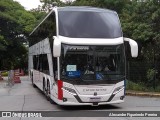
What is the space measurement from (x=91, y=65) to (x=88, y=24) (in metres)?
1.62

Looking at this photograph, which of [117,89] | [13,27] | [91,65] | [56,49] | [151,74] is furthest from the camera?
[13,27]

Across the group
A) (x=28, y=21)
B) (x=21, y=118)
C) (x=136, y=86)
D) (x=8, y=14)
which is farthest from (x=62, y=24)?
(x=28, y=21)

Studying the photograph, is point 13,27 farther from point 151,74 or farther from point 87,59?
point 87,59

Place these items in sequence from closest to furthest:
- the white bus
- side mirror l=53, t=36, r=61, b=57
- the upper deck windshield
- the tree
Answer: side mirror l=53, t=36, r=61, b=57 < the white bus < the upper deck windshield < the tree

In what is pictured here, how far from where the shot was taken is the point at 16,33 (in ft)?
165

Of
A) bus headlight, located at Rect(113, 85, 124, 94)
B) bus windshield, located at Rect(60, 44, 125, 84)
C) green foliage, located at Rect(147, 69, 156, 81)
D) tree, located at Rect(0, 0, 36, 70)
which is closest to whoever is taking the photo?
bus windshield, located at Rect(60, 44, 125, 84)

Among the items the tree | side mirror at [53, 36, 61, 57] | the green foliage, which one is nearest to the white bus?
side mirror at [53, 36, 61, 57]

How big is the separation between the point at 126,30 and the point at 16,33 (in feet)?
91.9

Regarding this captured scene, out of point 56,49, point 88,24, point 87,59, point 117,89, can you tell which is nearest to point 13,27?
point 88,24

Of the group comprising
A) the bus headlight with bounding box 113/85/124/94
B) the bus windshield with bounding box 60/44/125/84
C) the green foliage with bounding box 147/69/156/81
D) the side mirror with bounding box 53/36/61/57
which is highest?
the side mirror with bounding box 53/36/61/57

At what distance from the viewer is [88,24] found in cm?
1484

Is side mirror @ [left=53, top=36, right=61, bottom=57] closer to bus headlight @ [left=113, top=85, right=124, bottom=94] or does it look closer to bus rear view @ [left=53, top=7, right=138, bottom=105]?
bus rear view @ [left=53, top=7, right=138, bottom=105]

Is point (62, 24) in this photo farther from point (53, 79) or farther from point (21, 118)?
point (21, 118)

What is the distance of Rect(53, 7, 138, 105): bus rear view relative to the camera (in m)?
14.1
